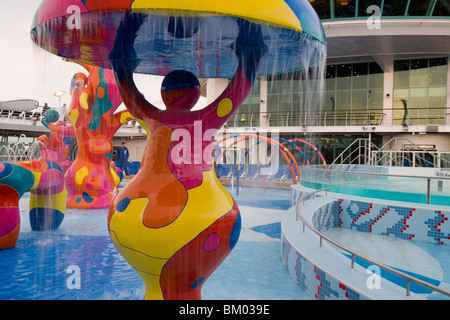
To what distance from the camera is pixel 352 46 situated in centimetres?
2169

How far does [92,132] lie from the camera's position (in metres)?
8.41

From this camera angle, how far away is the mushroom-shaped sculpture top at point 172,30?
1.94 m

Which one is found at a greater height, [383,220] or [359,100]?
[359,100]

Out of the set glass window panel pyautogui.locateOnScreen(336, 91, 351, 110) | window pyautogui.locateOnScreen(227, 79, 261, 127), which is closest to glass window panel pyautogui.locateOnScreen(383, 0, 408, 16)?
glass window panel pyautogui.locateOnScreen(336, 91, 351, 110)

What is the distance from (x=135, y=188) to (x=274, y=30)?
144 centimetres

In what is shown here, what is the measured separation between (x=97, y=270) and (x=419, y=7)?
2152 cm

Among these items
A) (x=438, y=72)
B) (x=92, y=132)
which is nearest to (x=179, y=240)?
(x=92, y=132)

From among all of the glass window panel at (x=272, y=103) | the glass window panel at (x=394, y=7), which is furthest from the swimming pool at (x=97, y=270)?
the glass window panel at (x=272, y=103)

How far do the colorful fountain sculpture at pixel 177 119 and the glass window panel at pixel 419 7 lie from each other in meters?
20.3

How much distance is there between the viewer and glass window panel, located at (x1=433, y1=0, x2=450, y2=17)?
63.3 feet

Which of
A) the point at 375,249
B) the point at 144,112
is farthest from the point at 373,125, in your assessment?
the point at 144,112

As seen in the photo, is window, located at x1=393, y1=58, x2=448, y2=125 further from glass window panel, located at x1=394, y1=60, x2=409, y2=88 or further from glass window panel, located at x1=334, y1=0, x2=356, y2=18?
glass window panel, located at x1=334, y1=0, x2=356, y2=18

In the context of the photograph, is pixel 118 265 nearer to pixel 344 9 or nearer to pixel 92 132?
pixel 92 132

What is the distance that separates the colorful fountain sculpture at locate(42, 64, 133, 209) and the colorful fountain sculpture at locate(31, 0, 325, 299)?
5.65m
